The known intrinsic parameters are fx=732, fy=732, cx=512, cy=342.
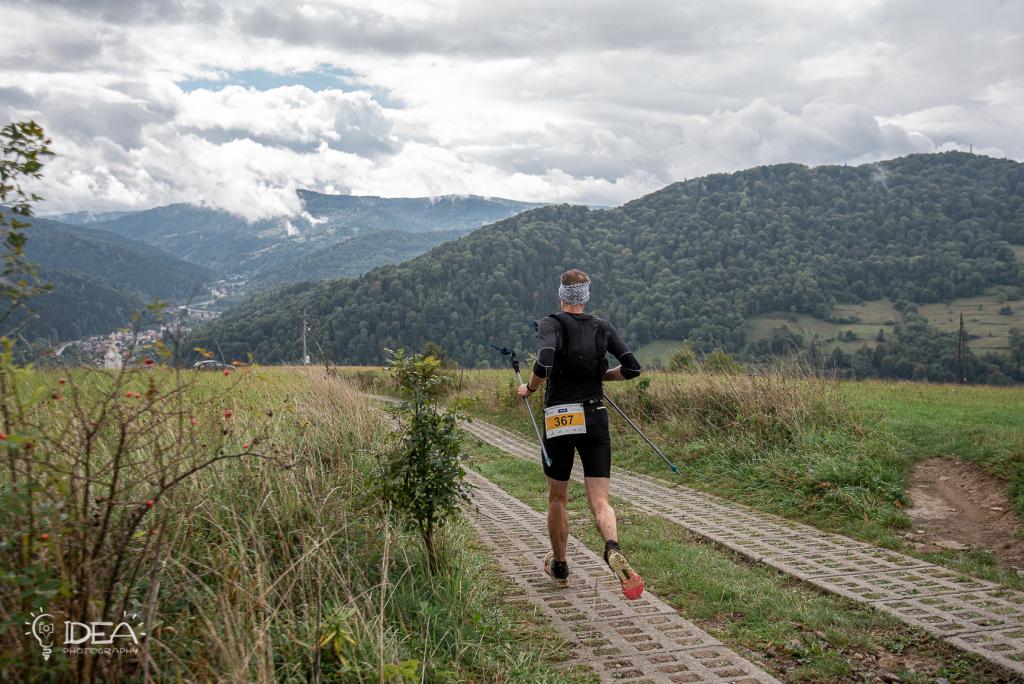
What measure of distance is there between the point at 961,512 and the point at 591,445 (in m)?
5.16

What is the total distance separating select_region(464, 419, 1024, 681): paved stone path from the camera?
5.16 metres

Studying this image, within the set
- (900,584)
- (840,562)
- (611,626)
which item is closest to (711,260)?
(840,562)

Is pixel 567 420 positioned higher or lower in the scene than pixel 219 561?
higher

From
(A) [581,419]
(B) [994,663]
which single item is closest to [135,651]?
(A) [581,419]

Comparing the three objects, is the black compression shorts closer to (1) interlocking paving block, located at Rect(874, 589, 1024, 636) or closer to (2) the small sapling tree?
(2) the small sapling tree

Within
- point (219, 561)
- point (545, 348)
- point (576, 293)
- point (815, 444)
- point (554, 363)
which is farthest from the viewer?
point (815, 444)

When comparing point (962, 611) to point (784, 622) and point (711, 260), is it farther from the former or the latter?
point (711, 260)

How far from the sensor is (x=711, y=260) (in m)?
115

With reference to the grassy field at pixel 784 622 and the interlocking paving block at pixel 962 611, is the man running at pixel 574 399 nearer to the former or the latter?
the grassy field at pixel 784 622

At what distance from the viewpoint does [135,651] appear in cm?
298

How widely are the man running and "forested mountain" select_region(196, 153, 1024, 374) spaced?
68.7 meters

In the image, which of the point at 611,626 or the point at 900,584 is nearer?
the point at 611,626

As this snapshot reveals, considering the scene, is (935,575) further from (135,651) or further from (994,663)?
(135,651)

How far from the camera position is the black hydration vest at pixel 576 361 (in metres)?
6.00
